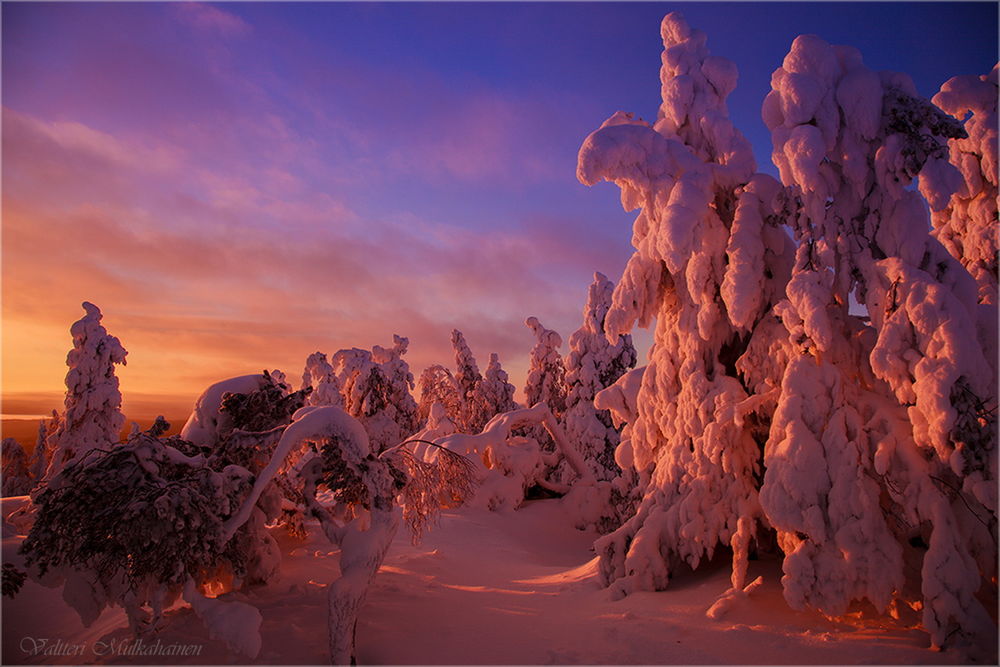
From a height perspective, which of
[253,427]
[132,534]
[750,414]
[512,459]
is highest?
Answer: [750,414]

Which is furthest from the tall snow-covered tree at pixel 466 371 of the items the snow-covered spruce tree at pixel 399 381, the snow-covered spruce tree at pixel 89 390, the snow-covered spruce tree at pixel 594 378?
the snow-covered spruce tree at pixel 89 390

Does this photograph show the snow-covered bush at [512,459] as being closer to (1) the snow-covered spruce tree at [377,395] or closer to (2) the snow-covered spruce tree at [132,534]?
(2) the snow-covered spruce tree at [132,534]

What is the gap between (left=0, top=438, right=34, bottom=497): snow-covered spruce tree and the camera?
34.6 metres

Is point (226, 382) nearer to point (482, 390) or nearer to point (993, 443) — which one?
point (993, 443)

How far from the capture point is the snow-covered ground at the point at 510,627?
7281mm

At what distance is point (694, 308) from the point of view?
10648 mm

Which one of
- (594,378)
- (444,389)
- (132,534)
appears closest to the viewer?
(132,534)

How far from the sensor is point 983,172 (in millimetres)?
10531

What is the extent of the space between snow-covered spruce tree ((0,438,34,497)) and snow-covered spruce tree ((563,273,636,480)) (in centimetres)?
3414

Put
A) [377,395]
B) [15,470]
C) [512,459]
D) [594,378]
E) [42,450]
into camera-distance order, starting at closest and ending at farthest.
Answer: [512,459], [594,378], [377,395], [15,470], [42,450]

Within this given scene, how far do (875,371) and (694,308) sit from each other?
3.41 m

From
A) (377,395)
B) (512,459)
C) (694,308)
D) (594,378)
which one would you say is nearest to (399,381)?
(377,395)

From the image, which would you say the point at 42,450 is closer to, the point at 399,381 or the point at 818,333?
the point at 399,381

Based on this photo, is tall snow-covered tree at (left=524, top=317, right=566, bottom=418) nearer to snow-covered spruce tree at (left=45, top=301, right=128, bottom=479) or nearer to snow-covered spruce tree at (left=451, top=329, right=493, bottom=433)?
snow-covered spruce tree at (left=451, top=329, right=493, bottom=433)
